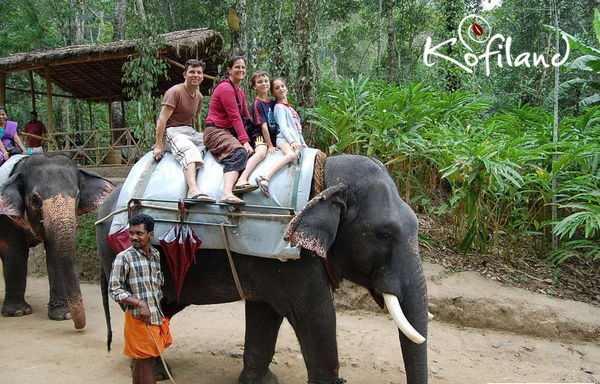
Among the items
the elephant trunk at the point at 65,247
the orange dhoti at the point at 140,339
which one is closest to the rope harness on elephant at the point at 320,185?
the orange dhoti at the point at 140,339

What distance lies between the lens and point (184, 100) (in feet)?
13.0

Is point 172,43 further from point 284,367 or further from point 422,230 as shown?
point 284,367

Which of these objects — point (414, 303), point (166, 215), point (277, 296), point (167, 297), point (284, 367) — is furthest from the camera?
point (284, 367)

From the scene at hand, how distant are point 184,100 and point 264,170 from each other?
3.52 feet

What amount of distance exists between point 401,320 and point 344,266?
1.73ft

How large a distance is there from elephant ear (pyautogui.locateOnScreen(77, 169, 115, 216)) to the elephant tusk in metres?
3.73

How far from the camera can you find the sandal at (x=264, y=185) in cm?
320

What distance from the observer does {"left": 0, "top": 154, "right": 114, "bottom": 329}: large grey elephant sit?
4715 mm

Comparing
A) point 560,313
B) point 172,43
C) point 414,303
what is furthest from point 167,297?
point 172,43

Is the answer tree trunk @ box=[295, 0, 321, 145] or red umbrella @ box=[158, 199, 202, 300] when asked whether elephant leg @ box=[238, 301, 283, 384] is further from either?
tree trunk @ box=[295, 0, 321, 145]

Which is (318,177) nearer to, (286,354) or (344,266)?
(344,266)

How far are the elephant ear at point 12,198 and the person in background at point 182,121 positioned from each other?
2.26m

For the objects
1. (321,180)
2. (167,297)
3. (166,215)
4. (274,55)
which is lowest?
(167,297)

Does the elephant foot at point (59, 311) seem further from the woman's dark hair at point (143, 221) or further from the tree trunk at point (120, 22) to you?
the tree trunk at point (120, 22)
